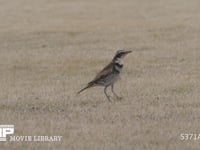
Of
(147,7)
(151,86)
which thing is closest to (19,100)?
(151,86)

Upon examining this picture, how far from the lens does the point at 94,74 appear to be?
51.3 ft

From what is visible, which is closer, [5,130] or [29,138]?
[29,138]

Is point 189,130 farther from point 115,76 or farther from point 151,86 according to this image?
point 151,86

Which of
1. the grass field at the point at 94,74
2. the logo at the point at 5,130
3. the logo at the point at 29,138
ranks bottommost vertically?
the logo at the point at 29,138

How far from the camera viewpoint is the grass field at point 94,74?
976cm

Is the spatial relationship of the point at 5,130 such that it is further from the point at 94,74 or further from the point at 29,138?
the point at 94,74

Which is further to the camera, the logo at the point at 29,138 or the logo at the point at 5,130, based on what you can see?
the logo at the point at 5,130

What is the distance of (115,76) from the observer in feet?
38.9

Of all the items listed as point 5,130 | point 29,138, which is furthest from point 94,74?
point 29,138

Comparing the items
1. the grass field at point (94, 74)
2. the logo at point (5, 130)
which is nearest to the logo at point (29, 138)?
the logo at point (5, 130)

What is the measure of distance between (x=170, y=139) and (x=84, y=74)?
21.1ft

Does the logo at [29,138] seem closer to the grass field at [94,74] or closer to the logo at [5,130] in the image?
the logo at [5,130]

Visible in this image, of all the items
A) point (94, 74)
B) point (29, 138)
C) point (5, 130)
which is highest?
point (94, 74)

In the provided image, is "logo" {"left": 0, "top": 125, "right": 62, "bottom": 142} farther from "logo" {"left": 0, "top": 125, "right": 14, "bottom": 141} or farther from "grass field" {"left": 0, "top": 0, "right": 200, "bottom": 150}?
"grass field" {"left": 0, "top": 0, "right": 200, "bottom": 150}
